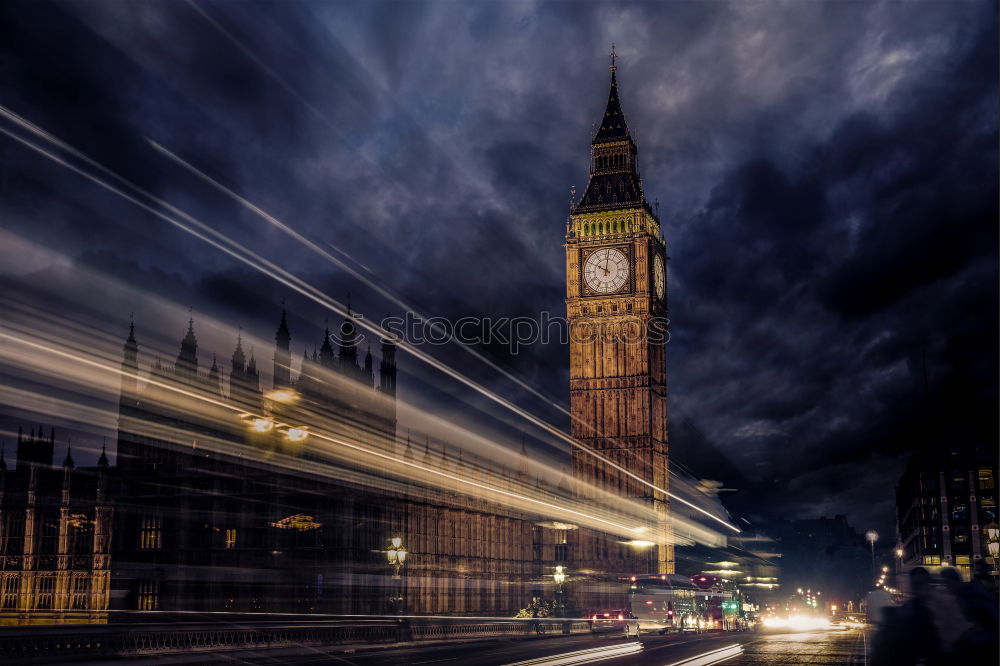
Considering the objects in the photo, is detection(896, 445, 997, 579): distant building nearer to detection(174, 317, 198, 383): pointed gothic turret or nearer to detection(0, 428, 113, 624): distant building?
detection(174, 317, 198, 383): pointed gothic turret

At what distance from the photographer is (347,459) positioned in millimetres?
65438

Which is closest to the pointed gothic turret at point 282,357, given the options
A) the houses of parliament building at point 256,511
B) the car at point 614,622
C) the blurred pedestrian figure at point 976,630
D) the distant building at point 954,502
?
the houses of parliament building at point 256,511

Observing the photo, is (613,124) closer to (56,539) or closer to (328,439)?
(328,439)

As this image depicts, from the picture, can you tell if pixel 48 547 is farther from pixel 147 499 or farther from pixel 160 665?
pixel 160 665

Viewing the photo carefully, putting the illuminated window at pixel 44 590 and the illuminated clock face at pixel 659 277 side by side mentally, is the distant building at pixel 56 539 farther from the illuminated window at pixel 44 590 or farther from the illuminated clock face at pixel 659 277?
the illuminated clock face at pixel 659 277

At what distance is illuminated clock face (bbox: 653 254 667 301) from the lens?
4131 inches

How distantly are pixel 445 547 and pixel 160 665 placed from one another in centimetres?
4450

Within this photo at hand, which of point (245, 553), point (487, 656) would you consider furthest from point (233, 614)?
point (487, 656)

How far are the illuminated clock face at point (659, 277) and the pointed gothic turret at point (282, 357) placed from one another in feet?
161

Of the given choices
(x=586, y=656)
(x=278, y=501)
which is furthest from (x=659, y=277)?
(x=586, y=656)

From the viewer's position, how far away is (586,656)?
3023 centimetres

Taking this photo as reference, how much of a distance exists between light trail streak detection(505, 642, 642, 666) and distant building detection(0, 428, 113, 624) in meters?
36.2

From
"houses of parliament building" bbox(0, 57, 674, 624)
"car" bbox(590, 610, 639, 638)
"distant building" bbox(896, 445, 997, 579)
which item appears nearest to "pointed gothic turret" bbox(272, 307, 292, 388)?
"houses of parliament building" bbox(0, 57, 674, 624)

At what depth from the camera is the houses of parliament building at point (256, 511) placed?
5628cm
